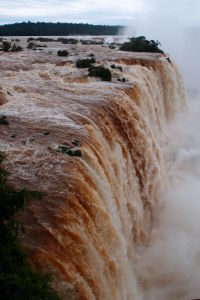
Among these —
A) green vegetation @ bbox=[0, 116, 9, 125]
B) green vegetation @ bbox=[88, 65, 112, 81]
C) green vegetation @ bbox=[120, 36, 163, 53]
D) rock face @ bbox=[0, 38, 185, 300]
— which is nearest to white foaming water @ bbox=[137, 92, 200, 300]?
rock face @ bbox=[0, 38, 185, 300]

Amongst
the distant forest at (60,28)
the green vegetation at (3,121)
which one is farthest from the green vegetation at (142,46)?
the distant forest at (60,28)

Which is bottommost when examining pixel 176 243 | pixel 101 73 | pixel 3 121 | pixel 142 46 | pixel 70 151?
pixel 176 243

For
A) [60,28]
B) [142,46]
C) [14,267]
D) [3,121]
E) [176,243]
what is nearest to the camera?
[14,267]

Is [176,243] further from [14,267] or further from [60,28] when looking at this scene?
[60,28]

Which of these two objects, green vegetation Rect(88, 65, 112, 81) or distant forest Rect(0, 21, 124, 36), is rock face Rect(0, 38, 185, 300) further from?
distant forest Rect(0, 21, 124, 36)

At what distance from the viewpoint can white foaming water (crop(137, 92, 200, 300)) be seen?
9.59 metres

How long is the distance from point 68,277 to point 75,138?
12.4 feet

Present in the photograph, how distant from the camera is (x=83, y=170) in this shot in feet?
26.7

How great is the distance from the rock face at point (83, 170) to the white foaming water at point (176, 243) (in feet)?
1.42

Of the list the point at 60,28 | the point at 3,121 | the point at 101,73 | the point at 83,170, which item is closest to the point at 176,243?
the point at 83,170

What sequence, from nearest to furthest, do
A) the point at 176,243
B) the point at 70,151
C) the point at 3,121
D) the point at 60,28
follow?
the point at 70,151
the point at 3,121
the point at 176,243
the point at 60,28

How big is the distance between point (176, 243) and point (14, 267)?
660cm

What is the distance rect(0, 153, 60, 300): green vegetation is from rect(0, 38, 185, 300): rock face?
55cm

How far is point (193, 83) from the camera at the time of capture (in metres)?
37.8
